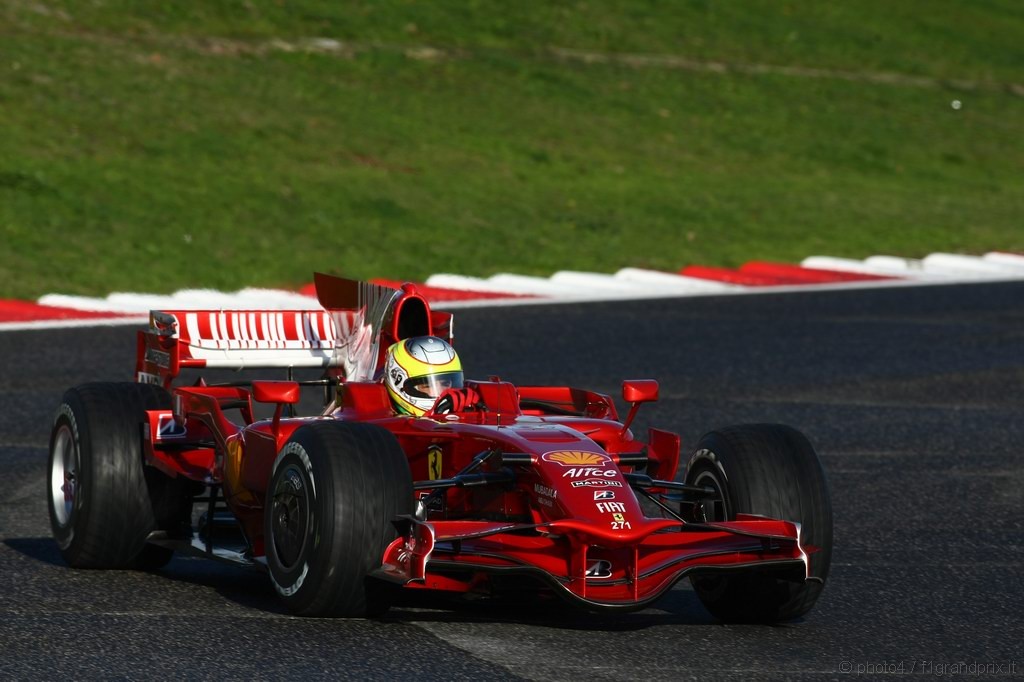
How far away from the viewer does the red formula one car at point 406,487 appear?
610 cm

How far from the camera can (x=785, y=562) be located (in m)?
6.21

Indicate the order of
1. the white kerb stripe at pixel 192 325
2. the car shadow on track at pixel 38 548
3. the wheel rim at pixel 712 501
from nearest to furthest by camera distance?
1. the wheel rim at pixel 712 501
2. the car shadow on track at pixel 38 548
3. the white kerb stripe at pixel 192 325

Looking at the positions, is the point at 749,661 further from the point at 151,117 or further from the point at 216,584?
the point at 151,117

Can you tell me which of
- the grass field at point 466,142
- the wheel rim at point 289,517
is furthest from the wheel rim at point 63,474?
the grass field at point 466,142

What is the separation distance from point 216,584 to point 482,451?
1.23 meters

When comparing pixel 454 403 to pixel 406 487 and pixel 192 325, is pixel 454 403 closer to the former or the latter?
pixel 406 487

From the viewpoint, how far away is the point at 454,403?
7215 mm

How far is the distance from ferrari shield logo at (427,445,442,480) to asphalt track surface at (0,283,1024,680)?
0.48 metres

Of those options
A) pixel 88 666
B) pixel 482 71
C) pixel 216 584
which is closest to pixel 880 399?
pixel 216 584

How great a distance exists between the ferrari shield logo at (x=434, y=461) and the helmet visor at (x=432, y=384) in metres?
0.35

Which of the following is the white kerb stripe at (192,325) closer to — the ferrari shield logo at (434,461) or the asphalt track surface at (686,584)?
the asphalt track surface at (686,584)

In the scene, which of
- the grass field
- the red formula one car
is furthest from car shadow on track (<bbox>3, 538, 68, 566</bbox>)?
the grass field

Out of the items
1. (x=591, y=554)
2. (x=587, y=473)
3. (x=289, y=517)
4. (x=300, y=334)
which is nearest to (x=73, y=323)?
(x=300, y=334)

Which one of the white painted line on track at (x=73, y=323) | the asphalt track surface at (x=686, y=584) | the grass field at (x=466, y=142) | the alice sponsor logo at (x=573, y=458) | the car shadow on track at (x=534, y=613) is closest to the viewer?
the asphalt track surface at (x=686, y=584)
